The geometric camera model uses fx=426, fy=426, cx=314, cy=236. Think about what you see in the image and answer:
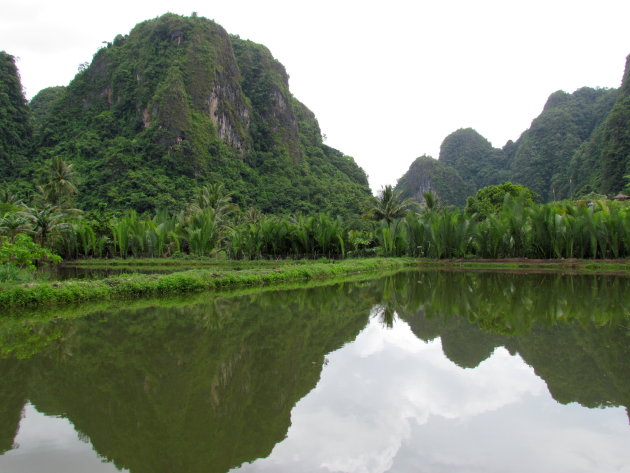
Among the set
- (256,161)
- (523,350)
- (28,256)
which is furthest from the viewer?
(256,161)

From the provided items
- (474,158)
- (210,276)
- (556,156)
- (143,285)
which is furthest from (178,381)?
(474,158)

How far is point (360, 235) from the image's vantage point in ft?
77.2

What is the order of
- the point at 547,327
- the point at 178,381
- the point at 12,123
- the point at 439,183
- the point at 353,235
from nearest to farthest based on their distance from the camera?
the point at 178,381
the point at 547,327
the point at 353,235
the point at 12,123
the point at 439,183

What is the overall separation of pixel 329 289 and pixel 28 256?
7201mm

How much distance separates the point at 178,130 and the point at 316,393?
48.6 m

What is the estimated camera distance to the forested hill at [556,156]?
43.2 m

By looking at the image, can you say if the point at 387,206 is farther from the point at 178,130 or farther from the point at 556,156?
the point at 556,156

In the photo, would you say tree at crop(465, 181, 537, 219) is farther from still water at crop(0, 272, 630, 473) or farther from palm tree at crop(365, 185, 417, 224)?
still water at crop(0, 272, 630, 473)

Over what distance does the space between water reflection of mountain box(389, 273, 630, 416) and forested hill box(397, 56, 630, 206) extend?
33.3m

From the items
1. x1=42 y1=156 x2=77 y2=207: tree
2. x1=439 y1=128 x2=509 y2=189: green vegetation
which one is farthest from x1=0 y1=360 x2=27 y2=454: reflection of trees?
x1=439 y1=128 x2=509 y2=189: green vegetation

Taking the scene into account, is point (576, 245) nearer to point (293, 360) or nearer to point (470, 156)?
point (293, 360)

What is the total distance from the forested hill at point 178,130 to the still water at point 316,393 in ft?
116

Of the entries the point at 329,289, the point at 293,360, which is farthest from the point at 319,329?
the point at 329,289

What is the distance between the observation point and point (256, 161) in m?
59.9
